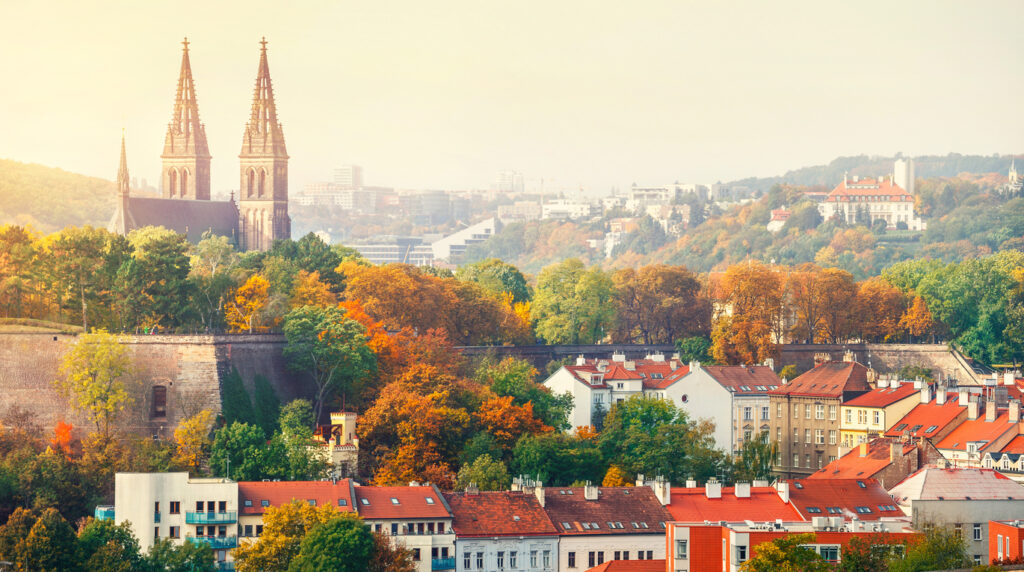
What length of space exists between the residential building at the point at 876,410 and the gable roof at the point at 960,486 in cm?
1855

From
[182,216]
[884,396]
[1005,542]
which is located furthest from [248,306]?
[1005,542]

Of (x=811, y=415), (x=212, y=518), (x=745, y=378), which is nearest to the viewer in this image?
(x=212, y=518)

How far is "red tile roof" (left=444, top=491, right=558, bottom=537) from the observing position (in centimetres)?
7531

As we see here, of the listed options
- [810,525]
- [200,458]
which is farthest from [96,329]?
[810,525]

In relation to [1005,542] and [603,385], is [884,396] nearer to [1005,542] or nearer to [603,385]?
[603,385]

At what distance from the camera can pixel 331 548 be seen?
225ft

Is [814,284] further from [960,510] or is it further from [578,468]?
[960,510]

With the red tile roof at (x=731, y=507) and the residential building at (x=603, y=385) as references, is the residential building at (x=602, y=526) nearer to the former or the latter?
the red tile roof at (x=731, y=507)

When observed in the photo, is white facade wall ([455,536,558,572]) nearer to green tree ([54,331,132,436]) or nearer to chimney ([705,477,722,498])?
chimney ([705,477,722,498])

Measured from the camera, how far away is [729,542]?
6456 cm

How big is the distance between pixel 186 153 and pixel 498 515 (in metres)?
82.9

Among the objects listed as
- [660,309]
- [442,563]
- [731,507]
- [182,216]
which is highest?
[182,216]

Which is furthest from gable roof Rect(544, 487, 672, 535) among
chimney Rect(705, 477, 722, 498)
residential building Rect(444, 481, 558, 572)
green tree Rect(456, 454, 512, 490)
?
green tree Rect(456, 454, 512, 490)

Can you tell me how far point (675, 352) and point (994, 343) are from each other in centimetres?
2105
